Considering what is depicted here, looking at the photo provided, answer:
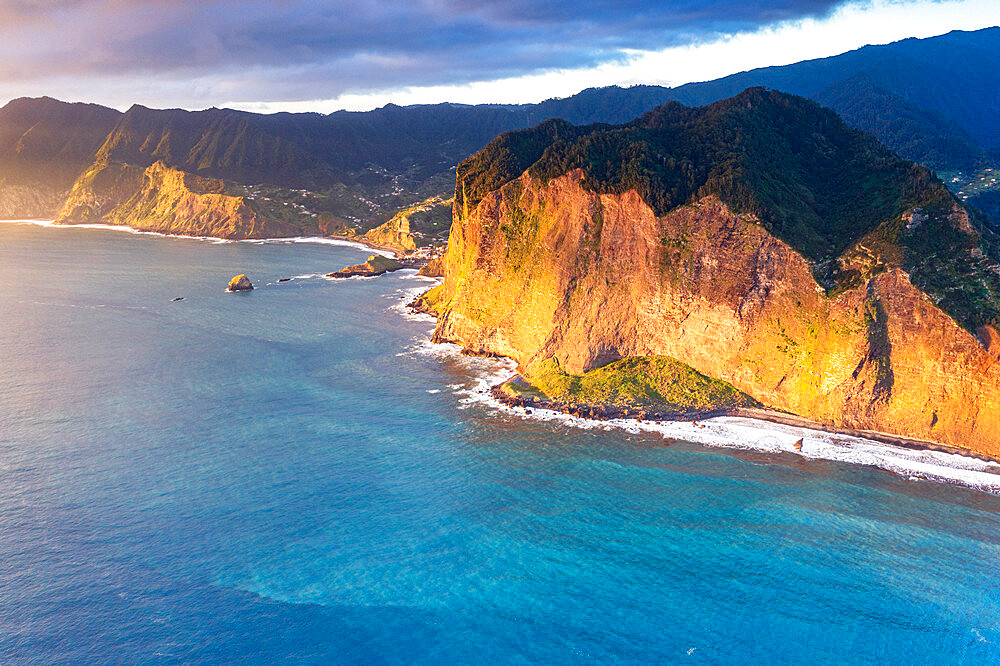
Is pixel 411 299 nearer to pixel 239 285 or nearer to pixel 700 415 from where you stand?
pixel 239 285

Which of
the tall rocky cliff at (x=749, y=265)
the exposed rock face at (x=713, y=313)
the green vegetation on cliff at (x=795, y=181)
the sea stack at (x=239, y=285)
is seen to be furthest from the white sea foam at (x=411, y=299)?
the sea stack at (x=239, y=285)

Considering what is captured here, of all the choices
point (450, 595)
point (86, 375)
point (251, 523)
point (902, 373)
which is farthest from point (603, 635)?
point (86, 375)

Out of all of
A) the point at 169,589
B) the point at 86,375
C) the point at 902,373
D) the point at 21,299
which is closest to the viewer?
the point at 169,589

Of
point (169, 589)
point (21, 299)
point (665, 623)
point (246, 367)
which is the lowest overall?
point (665, 623)

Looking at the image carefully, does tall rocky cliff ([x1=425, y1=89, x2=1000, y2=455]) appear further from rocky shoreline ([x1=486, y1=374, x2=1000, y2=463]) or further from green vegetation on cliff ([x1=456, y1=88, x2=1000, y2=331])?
rocky shoreline ([x1=486, y1=374, x2=1000, y2=463])

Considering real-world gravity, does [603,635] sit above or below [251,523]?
below

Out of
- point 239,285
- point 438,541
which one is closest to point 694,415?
point 438,541

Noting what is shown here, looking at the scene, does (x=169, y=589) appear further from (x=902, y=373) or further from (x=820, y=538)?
(x=902, y=373)
